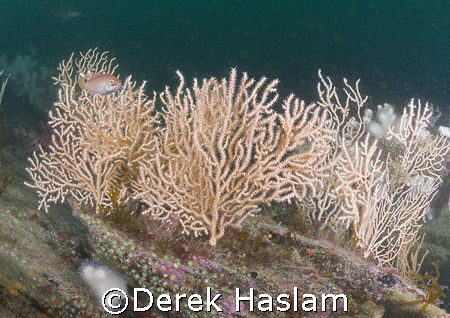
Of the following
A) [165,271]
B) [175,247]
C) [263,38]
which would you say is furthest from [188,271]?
[263,38]

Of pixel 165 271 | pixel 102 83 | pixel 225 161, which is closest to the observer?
pixel 165 271

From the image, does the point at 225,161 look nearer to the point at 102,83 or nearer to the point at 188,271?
the point at 188,271

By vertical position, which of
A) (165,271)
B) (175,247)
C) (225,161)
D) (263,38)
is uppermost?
(263,38)

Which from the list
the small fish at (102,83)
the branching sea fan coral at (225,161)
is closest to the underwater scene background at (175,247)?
the branching sea fan coral at (225,161)

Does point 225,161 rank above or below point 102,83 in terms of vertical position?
below

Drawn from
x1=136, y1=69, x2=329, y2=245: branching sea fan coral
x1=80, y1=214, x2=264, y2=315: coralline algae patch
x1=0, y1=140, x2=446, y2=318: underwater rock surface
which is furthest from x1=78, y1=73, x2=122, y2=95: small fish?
x1=80, y1=214, x2=264, y2=315: coralline algae patch

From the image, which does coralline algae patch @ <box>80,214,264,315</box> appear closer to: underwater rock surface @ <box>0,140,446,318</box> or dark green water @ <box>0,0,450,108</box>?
underwater rock surface @ <box>0,140,446,318</box>

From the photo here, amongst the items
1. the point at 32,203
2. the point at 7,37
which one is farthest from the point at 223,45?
the point at 32,203

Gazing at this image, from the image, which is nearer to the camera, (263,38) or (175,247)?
(175,247)

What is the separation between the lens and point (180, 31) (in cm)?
4575

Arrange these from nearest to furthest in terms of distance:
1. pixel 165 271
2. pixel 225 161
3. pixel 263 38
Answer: pixel 165 271
pixel 225 161
pixel 263 38

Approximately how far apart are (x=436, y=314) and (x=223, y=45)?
38.2 metres

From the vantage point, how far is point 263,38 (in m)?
40.7

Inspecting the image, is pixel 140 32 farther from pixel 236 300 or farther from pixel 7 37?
pixel 236 300
